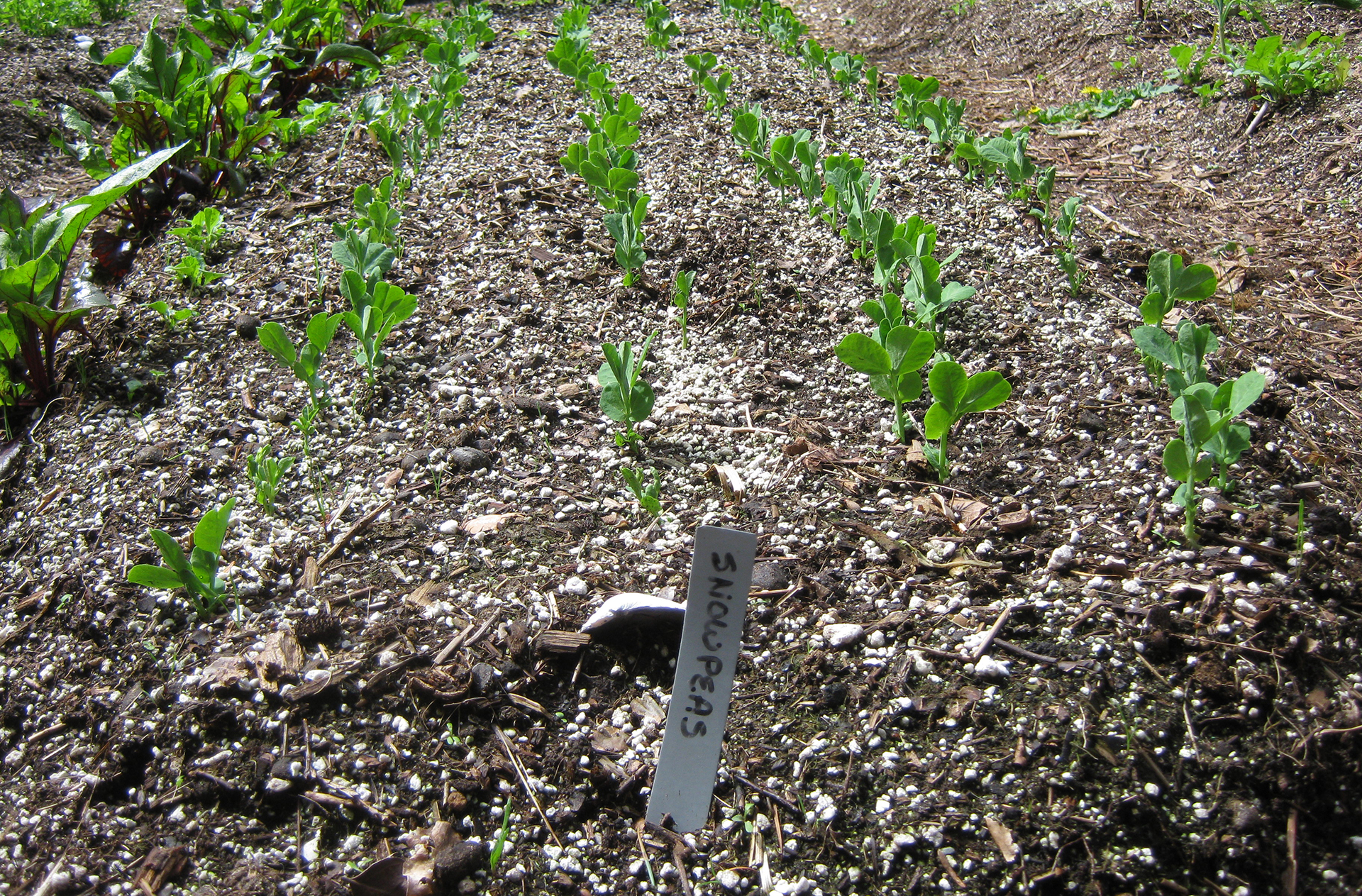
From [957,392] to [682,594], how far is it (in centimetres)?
72

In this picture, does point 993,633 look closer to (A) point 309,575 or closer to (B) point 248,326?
(A) point 309,575

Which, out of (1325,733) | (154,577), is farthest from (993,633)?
(154,577)

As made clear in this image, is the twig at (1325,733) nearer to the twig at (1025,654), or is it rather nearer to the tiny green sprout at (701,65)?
the twig at (1025,654)

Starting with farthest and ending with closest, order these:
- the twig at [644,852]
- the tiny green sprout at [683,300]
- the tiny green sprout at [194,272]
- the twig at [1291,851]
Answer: the tiny green sprout at [194,272], the tiny green sprout at [683,300], the twig at [644,852], the twig at [1291,851]

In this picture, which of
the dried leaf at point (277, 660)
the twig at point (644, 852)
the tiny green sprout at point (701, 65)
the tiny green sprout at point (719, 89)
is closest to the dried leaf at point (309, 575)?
the dried leaf at point (277, 660)

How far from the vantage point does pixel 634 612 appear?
5.16ft

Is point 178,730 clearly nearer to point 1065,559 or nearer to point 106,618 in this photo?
point 106,618

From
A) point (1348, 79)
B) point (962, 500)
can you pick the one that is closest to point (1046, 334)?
point (962, 500)

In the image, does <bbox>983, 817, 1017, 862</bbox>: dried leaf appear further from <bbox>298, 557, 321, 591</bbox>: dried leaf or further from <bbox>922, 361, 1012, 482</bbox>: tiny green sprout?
<bbox>298, 557, 321, 591</bbox>: dried leaf

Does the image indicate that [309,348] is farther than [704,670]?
Yes

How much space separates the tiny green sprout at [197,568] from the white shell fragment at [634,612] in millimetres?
727

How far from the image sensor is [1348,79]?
347 centimetres

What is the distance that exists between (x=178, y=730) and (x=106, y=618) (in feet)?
1.29

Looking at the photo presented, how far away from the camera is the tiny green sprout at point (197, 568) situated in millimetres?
1550
